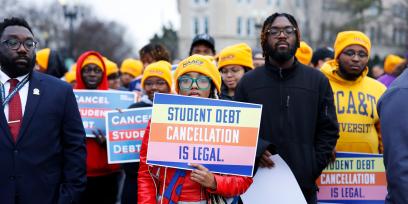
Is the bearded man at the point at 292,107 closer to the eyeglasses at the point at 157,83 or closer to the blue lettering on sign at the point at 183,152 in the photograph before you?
the blue lettering on sign at the point at 183,152

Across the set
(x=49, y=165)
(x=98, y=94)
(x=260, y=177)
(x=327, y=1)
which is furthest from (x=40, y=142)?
(x=327, y=1)

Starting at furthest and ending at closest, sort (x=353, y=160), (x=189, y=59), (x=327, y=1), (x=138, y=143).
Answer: (x=327, y=1), (x=138, y=143), (x=353, y=160), (x=189, y=59)

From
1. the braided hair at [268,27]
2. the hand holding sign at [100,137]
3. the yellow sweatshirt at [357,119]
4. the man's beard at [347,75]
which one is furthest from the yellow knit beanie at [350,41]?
the hand holding sign at [100,137]

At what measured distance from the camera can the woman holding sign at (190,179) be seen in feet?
12.6

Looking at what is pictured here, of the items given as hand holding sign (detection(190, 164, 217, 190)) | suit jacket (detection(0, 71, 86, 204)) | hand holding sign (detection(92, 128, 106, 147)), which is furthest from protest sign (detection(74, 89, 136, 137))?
hand holding sign (detection(190, 164, 217, 190))

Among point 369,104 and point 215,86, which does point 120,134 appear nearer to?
point 215,86

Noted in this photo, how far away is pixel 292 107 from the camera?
176 inches

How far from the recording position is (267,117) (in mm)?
4516

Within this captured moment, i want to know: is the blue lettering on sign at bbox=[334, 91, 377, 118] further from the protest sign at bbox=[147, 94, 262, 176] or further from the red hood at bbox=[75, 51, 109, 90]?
the red hood at bbox=[75, 51, 109, 90]

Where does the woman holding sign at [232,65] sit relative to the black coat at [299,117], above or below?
above

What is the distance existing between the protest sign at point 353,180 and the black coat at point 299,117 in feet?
2.13

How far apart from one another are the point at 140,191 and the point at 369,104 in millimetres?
2657

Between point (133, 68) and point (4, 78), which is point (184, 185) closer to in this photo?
point (4, 78)

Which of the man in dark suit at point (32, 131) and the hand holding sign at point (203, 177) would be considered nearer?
the hand holding sign at point (203, 177)
